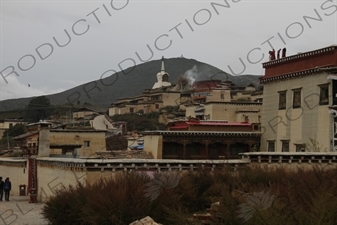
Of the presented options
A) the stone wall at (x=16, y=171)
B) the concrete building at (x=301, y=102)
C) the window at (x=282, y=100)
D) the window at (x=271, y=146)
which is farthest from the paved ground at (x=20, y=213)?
the window at (x=282, y=100)

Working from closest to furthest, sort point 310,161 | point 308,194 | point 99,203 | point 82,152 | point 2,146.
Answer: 1. point 308,194
2. point 99,203
3. point 310,161
4. point 82,152
5. point 2,146

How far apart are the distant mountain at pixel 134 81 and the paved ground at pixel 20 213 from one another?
348 feet

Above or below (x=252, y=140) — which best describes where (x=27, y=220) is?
below

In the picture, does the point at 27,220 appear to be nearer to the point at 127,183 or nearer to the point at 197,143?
the point at 127,183

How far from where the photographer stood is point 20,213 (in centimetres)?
2161

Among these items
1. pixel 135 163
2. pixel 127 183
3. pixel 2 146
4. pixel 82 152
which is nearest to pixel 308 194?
pixel 127 183

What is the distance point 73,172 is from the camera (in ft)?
72.6

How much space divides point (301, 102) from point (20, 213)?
17.1 meters

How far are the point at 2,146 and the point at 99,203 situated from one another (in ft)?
180

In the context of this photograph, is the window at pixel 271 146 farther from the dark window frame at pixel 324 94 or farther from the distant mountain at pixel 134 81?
the distant mountain at pixel 134 81

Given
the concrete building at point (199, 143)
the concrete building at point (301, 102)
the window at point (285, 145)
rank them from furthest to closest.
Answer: the concrete building at point (199, 143) < the window at point (285, 145) < the concrete building at point (301, 102)

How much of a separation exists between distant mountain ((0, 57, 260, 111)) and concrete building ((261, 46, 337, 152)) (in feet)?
315

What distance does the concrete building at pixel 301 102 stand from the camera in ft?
96.8

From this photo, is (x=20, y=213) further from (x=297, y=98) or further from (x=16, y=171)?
(x=297, y=98)
